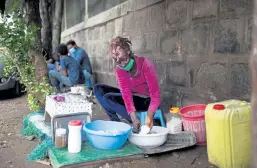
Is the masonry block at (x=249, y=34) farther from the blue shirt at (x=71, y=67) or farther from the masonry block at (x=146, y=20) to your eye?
the blue shirt at (x=71, y=67)

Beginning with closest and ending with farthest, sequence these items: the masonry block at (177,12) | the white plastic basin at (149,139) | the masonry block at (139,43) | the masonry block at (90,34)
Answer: the white plastic basin at (149,139) < the masonry block at (177,12) < the masonry block at (139,43) < the masonry block at (90,34)

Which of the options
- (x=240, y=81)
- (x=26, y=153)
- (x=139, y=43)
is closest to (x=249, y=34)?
(x=240, y=81)

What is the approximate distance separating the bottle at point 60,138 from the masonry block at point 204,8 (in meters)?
2.08

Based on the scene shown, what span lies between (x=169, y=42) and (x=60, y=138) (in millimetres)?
2105

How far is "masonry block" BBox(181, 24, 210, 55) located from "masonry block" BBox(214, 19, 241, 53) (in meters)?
0.16

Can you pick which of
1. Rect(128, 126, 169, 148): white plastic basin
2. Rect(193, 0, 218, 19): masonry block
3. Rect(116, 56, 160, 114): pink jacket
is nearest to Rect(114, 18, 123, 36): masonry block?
Rect(193, 0, 218, 19): masonry block

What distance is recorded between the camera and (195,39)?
12.4 feet

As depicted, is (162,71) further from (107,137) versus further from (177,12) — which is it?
Result: (107,137)

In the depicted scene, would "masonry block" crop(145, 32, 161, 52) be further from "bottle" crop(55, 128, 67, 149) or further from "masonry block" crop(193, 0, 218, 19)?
"bottle" crop(55, 128, 67, 149)

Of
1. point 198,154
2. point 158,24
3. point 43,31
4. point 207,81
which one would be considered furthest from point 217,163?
point 43,31

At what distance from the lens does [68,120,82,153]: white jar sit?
2979 mm

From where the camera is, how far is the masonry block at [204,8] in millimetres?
3447

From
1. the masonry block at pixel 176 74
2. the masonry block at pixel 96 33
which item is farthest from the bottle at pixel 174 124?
the masonry block at pixel 96 33

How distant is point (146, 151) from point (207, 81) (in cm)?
Answer: 121
